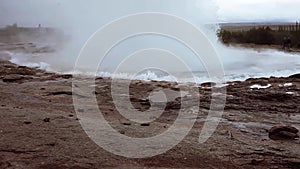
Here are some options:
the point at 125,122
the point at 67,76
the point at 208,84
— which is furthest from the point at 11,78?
the point at 125,122

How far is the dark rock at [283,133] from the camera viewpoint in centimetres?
590

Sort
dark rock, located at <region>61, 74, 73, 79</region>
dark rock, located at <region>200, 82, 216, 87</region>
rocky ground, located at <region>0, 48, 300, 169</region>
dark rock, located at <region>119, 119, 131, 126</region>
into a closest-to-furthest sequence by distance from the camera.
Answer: rocky ground, located at <region>0, 48, 300, 169</region> < dark rock, located at <region>119, 119, 131, 126</region> < dark rock, located at <region>200, 82, 216, 87</region> < dark rock, located at <region>61, 74, 73, 79</region>

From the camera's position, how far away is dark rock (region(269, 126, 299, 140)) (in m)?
5.90

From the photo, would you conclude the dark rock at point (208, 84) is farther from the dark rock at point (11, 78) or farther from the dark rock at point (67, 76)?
the dark rock at point (11, 78)

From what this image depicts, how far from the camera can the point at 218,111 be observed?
24.6ft

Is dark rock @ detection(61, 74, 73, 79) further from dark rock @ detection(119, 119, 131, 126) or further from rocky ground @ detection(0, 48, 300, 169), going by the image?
dark rock @ detection(119, 119, 131, 126)

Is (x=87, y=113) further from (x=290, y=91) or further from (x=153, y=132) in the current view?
Result: (x=290, y=91)

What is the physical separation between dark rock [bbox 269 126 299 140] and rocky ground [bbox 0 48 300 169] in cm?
8

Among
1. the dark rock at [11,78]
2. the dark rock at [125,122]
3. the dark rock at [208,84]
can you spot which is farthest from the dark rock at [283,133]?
the dark rock at [11,78]

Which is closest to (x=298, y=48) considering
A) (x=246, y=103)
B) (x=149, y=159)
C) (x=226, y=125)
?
(x=246, y=103)

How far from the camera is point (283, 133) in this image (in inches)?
235

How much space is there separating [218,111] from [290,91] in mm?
2448

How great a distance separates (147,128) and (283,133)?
194cm

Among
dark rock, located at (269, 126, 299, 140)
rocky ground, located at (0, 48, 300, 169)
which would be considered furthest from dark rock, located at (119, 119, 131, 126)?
dark rock, located at (269, 126, 299, 140)
